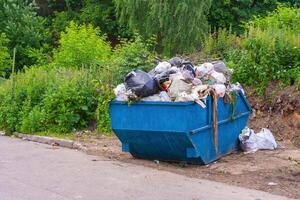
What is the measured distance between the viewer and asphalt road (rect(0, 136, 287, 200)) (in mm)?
8125

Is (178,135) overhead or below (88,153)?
overhead

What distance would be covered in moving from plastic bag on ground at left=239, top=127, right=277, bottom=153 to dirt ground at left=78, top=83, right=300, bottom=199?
0.17 metres

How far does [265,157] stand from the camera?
10.8 metres

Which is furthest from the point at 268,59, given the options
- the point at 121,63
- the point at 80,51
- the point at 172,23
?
the point at 172,23

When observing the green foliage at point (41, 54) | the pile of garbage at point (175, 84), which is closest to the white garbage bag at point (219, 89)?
the pile of garbage at point (175, 84)

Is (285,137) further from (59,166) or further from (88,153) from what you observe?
(59,166)

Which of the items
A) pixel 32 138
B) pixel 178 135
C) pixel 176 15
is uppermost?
pixel 176 15

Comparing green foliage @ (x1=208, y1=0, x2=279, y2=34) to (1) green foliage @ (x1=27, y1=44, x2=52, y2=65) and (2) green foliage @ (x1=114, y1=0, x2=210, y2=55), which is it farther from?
(1) green foliage @ (x1=27, y1=44, x2=52, y2=65)

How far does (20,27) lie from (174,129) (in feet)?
71.7

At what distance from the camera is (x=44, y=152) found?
1262 centimetres

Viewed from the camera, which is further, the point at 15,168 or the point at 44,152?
the point at 44,152

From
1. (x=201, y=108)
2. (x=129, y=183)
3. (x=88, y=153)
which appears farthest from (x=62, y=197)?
(x=88, y=153)

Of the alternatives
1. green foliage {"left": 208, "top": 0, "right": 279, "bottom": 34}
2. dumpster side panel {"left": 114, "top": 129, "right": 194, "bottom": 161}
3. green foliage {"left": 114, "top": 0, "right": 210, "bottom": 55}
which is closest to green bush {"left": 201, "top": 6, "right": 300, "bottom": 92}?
dumpster side panel {"left": 114, "top": 129, "right": 194, "bottom": 161}

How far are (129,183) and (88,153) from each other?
11.4ft
